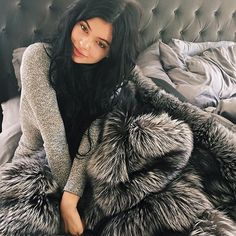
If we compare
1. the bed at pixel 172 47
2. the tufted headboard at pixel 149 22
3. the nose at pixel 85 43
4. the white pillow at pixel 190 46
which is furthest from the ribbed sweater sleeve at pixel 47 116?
the white pillow at pixel 190 46

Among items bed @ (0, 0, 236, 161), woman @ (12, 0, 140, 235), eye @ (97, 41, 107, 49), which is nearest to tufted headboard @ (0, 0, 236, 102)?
bed @ (0, 0, 236, 161)

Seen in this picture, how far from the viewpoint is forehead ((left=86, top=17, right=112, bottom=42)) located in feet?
2.78

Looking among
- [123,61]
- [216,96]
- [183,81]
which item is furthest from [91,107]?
[216,96]

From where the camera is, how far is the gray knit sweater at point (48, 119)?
2.96 ft

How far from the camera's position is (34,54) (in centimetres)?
91

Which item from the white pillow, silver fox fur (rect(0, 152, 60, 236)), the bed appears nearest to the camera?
silver fox fur (rect(0, 152, 60, 236))

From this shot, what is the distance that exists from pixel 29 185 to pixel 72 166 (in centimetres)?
14

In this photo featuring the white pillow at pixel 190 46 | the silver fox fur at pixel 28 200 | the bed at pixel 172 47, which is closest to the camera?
the silver fox fur at pixel 28 200

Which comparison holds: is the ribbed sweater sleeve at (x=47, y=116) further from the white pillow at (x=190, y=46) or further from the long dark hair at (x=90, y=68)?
the white pillow at (x=190, y=46)

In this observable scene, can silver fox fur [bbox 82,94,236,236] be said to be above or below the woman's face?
below

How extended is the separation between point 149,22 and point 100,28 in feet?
3.04

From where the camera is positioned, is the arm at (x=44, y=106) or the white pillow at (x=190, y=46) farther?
the white pillow at (x=190, y=46)

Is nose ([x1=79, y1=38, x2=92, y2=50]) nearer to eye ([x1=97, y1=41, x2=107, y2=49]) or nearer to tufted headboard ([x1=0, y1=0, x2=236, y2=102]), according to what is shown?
eye ([x1=97, y1=41, x2=107, y2=49])

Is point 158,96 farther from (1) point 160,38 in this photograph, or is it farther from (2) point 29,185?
(1) point 160,38
